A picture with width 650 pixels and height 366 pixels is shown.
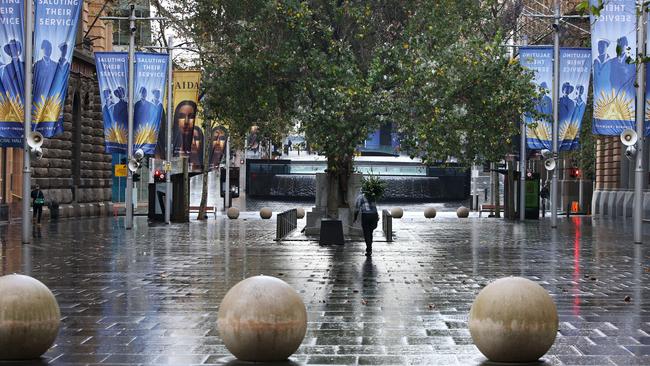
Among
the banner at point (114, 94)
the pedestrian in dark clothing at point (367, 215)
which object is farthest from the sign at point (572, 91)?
the banner at point (114, 94)

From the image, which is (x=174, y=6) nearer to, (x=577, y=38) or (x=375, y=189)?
(x=577, y=38)

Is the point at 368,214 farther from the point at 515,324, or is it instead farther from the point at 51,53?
the point at 515,324

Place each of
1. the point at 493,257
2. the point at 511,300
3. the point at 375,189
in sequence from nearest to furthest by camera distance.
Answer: the point at 511,300 < the point at 493,257 < the point at 375,189

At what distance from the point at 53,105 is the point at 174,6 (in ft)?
70.2

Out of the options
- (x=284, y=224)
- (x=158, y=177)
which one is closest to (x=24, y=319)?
(x=284, y=224)

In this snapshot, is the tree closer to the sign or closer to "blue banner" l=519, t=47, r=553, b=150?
the sign

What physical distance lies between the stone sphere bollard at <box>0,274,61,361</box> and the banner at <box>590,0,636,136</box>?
20.8 metres

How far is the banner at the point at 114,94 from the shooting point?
119ft

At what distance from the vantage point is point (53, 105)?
2697cm

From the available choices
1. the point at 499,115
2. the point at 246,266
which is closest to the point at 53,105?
the point at 246,266

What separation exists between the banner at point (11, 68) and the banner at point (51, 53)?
0.43 metres

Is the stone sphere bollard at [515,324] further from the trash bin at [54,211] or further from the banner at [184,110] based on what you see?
the trash bin at [54,211]

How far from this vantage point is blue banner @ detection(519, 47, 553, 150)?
125 ft

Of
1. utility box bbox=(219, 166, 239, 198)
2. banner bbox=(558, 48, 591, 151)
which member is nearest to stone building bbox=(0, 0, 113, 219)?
utility box bbox=(219, 166, 239, 198)
